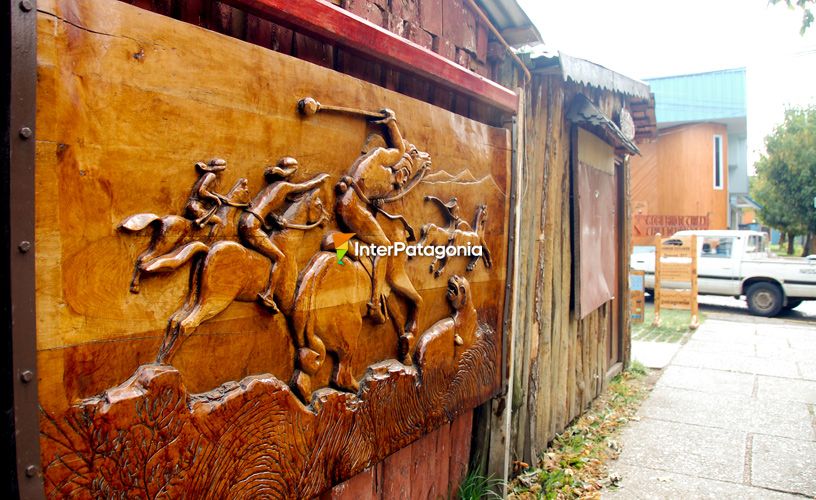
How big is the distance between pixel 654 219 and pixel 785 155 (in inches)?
283

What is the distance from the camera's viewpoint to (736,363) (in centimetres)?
718

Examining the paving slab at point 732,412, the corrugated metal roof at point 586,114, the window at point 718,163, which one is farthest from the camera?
the window at point 718,163

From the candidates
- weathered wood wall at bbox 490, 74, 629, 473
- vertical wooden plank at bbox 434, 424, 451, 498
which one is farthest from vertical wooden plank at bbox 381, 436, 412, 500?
weathered wood wall at bbox 490, 74, 629, 473

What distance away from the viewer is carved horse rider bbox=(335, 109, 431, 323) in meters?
2.01

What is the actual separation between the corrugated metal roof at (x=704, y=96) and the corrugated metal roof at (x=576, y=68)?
15187mm

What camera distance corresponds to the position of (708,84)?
18.6m

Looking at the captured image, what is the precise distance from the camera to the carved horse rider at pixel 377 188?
2006 millimetres

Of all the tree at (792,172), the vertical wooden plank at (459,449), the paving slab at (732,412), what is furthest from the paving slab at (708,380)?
the tree at (792,172)

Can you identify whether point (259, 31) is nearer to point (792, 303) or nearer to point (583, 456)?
point (583, 456)

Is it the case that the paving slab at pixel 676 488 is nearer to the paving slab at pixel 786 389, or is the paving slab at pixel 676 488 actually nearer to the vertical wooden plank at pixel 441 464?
the vertical wooden plank at pixel 441 464

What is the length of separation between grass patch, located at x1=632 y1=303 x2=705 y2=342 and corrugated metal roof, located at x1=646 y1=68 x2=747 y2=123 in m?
9.27

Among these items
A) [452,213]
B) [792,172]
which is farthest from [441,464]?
[792,172]

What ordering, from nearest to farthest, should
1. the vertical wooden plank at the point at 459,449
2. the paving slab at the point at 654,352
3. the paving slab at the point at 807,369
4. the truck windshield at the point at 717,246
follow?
1. the vertical wooden plank at the point at 459,449
2. the paving slab at the point at 807,369
3. the paving slab at the point at 654,352
4. the truck windshield at the point at 717,246

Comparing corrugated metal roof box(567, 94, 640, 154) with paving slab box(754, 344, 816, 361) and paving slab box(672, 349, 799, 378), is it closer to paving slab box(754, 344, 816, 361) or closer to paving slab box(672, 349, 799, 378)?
paving slab box(672, 349, 799, 378)
